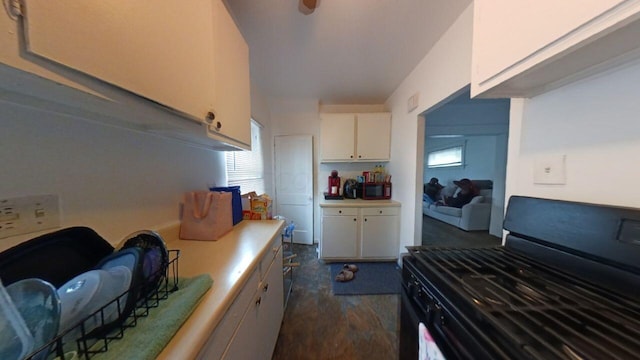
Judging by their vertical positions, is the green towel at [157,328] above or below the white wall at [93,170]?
below

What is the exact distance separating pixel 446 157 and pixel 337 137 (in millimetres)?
5532

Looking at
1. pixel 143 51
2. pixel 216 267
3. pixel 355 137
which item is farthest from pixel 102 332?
pixel 355 137

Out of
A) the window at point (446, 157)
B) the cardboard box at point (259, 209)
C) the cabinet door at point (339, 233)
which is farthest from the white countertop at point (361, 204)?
the window at point (446, 157)

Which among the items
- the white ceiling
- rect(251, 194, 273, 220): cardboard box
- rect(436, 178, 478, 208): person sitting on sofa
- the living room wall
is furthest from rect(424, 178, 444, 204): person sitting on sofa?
rect(251, 194, 273, 220): cardboard box

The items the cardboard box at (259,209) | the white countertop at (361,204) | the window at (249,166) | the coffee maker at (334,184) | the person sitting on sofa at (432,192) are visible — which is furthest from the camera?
the person sitting on sofa at (432,192)

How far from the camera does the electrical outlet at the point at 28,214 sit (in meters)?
0.56

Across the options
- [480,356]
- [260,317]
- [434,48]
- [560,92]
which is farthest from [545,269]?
[434,48]

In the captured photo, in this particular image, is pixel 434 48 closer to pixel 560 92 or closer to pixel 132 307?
pixel 560 92

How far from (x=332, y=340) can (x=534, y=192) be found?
1.62 m

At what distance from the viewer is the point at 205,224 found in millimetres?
1210

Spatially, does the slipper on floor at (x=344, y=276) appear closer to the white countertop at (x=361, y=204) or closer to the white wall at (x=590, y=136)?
the white countertop at (x=361, y=204)

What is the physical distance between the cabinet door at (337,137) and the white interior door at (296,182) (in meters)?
0.35

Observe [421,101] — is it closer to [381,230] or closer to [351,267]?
[381,230]

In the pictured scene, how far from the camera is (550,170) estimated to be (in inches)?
34.9
